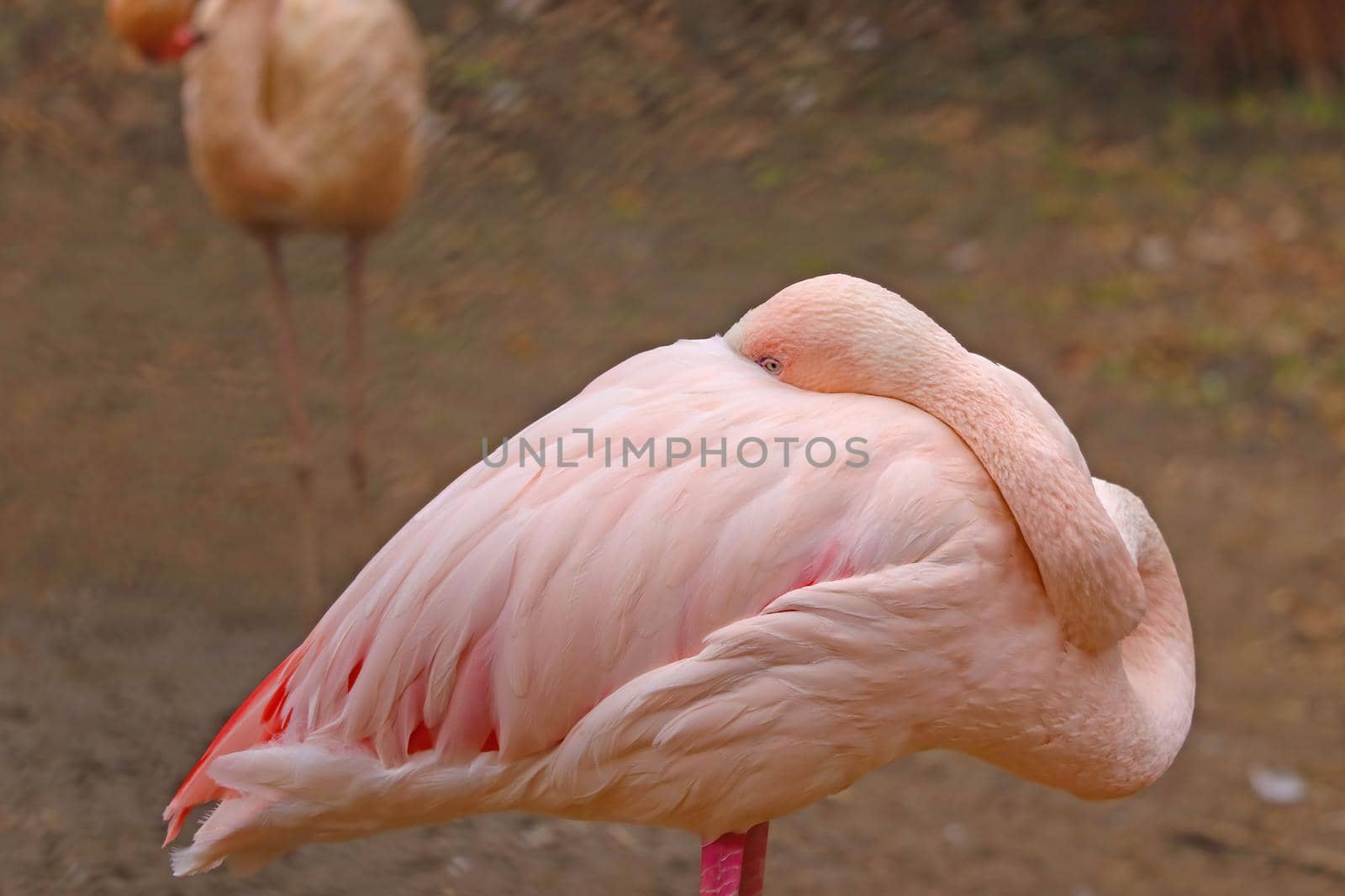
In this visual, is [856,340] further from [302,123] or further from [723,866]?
[302,123]

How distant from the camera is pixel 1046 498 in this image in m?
1.85

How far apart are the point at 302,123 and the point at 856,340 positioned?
237cm

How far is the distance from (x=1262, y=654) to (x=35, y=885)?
273 cm

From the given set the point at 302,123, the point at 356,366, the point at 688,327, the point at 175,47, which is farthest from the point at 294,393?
the point at 688,327

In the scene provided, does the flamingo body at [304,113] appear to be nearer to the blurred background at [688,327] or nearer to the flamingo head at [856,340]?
the blurred background at [688,327]

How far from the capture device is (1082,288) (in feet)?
17.8

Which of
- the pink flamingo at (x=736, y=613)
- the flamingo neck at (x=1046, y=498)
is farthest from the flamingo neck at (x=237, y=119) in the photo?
the flamingo neck at (x=1046, y=498)

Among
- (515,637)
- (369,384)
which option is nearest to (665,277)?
(369,384)

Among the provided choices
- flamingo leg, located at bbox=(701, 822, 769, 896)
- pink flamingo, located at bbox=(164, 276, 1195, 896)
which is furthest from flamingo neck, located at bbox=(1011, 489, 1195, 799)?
flamingo leg, located at bbox=(701, 822, 769, 896)

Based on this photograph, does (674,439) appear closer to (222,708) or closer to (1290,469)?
(222,708)

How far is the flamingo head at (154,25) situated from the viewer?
344 centimetres

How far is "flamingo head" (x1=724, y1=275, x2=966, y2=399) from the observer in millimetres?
1933

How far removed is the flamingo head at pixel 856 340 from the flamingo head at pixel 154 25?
2078 mm

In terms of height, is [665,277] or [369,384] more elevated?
[369,384]
